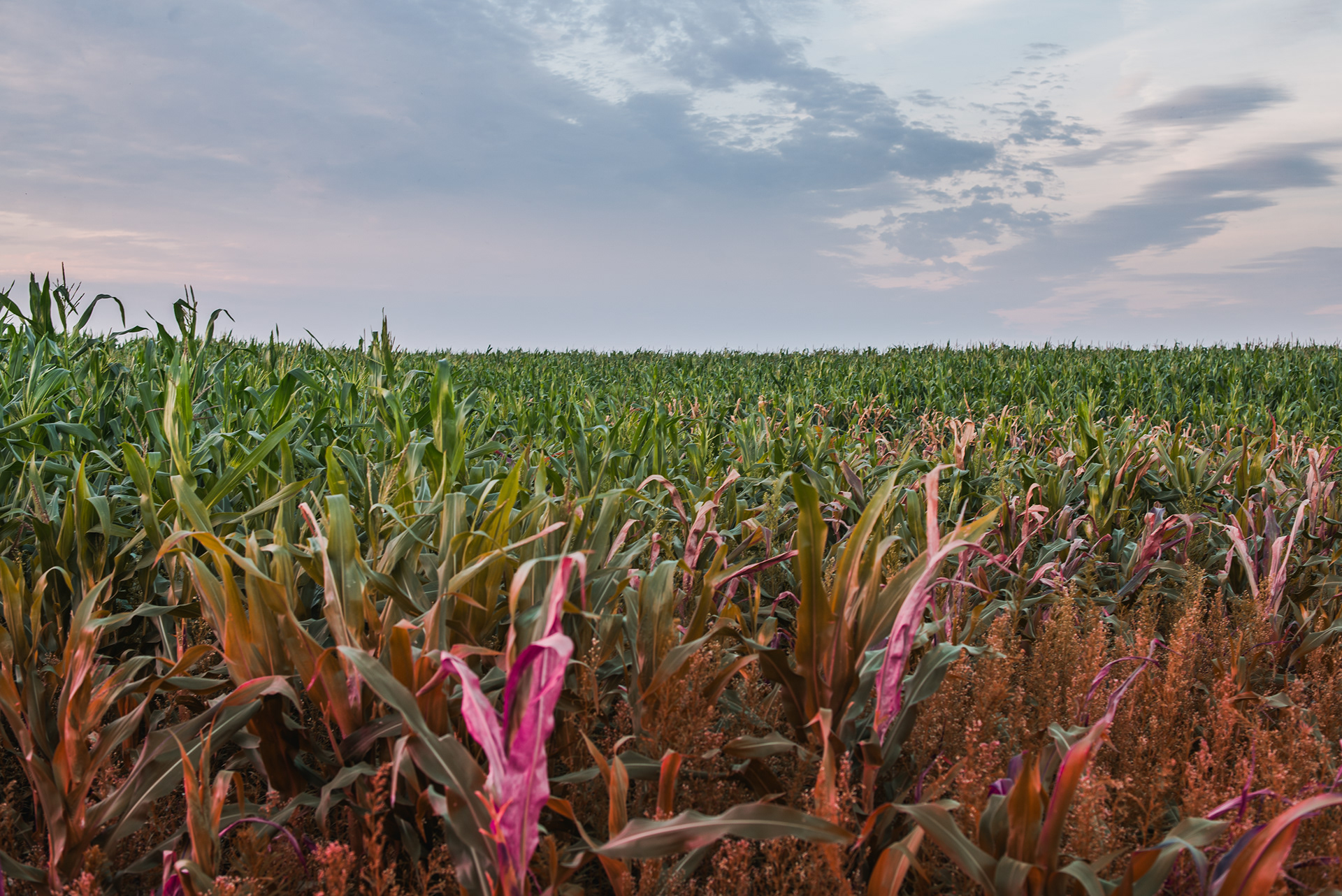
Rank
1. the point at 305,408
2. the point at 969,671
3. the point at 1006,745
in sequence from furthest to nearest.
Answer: the point at 305,408, the point at 969,671, the point at 1006,745

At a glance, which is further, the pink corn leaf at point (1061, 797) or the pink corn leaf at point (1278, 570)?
the pink corn leaf at point (1278, 570)

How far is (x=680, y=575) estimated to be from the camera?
320 cm

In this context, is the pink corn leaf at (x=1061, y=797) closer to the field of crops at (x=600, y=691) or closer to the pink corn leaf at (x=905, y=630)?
the field of crops at (x=600, y=691)

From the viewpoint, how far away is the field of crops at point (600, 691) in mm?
1561

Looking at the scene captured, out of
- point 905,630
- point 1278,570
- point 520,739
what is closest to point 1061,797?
point 905,630

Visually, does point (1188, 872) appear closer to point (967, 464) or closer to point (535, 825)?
point (535, 825)

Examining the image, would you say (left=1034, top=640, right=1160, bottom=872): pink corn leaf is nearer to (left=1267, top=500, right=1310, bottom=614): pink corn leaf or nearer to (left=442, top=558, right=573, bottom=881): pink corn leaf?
(left=442, top=558, right=573, bottom=881): pink corn leaf

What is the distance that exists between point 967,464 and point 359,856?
4247 mm

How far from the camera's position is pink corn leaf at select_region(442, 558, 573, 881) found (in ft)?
4.27

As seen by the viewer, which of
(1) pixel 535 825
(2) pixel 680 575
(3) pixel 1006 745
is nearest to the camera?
(1) pixel 535 825

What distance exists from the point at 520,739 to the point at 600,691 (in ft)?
3.24

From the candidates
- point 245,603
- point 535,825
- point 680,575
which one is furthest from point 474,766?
point 680,575

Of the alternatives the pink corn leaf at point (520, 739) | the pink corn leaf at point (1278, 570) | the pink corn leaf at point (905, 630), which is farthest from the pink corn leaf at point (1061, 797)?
the pink corn leaf at point (1278, 570)

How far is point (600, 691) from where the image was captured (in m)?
2.29
